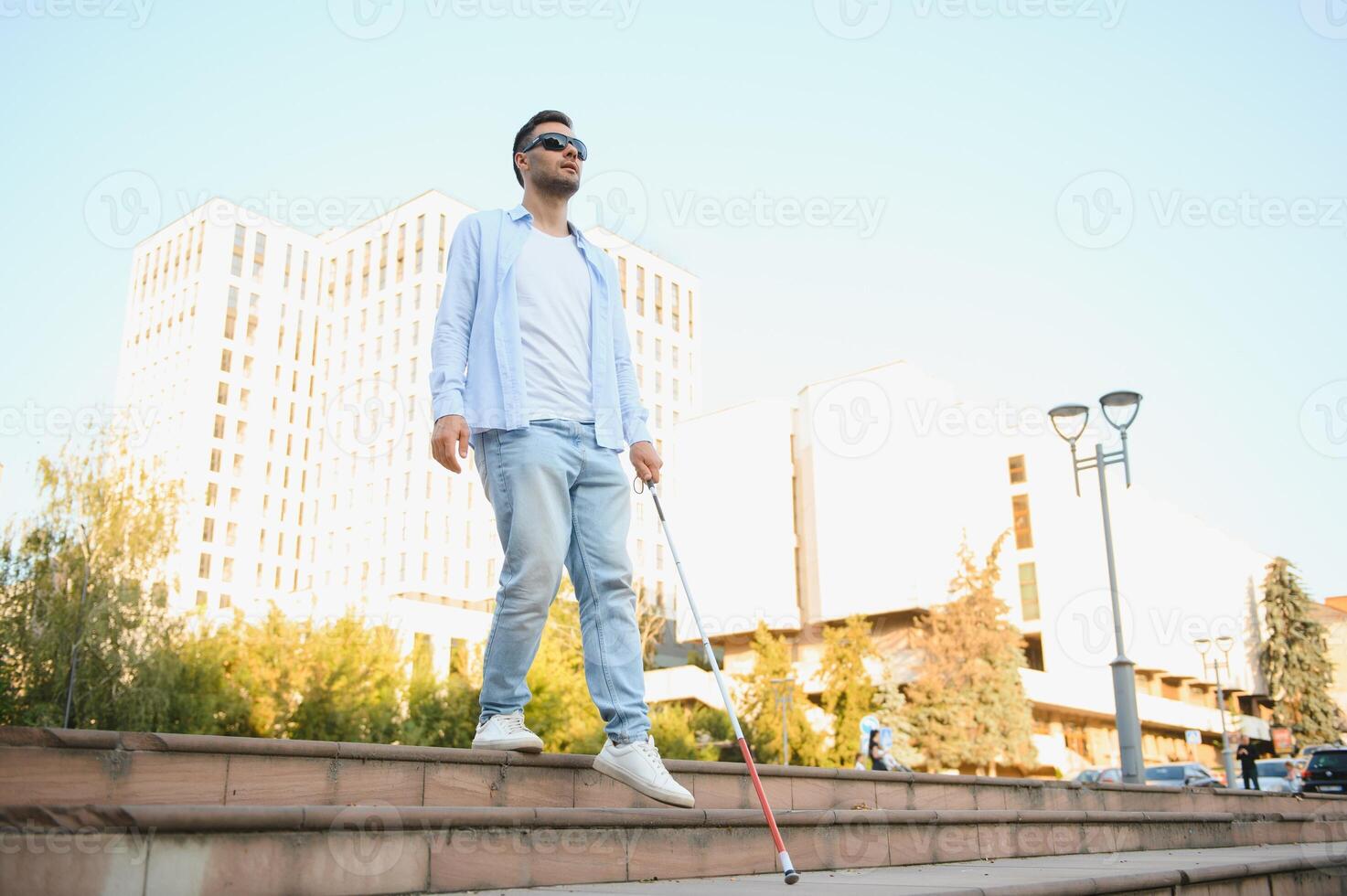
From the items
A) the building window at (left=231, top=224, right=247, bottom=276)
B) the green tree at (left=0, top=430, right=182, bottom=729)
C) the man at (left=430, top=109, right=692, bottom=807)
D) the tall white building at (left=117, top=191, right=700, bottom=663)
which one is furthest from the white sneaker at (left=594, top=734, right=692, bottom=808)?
the building window at (left=231, top=224, right=247, bottom=276)

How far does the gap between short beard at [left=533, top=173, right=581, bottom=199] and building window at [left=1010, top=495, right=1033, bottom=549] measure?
47.2m

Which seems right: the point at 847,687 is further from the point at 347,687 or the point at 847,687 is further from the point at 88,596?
the point at 88,596

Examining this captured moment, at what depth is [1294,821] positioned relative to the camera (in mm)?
9117

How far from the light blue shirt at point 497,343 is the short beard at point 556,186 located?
143mm

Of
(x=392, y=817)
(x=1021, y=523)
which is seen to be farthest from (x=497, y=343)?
(x=1021, y=523)

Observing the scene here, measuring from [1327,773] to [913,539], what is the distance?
25598 millimetres

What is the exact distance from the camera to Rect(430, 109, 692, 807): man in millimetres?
4324

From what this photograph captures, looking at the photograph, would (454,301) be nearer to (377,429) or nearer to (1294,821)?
(1294,821)

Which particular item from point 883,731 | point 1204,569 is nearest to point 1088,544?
point 1204,569

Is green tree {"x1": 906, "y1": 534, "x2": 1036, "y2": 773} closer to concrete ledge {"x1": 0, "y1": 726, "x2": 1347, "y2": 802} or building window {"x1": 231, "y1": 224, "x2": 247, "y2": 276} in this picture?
concrete ledge {"x1": 0, "y1": 726, "x2": 1347, "y2": 802}

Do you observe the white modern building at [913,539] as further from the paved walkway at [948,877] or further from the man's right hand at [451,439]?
the man's right hand at [451,439]

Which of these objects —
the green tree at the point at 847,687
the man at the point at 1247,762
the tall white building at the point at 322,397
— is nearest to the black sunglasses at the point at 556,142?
the man at the point at 1247,762

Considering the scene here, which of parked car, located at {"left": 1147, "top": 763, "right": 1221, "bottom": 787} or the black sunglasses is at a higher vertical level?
the black sunglasses

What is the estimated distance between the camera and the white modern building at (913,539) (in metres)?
47.0
